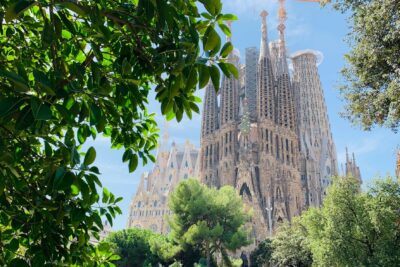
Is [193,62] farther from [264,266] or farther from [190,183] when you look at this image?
[264,266]

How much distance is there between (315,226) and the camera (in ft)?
81.9

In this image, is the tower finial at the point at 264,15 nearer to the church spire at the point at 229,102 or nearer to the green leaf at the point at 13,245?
the church spire at the point at 229,102

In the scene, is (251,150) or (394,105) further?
(251,150)

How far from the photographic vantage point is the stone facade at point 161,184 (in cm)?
8719

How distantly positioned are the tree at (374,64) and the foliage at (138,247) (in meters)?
23.0

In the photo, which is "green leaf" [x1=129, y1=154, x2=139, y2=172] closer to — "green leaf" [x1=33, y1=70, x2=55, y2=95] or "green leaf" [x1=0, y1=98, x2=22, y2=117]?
"green leaf" [x1=33, y1=70, x2=55, y2=95]

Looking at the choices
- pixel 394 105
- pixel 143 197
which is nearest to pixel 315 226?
pixel 394 105

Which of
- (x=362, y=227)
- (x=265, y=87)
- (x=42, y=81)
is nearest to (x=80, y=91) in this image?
(x=42, y=81)

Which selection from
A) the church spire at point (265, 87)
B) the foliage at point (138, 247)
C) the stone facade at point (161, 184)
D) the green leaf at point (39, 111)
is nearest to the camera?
the green leaf at point (39, 111)

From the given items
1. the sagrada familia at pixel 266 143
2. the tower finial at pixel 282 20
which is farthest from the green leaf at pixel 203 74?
the tower finial at pixel 282 20

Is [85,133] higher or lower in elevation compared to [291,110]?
lower

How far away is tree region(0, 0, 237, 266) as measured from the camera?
8.50ft

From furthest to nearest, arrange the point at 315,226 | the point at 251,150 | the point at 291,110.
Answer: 1. the point at 291,110
2. the point at 251,150
3. the point at 315,226

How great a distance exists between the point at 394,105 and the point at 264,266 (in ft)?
95.3
